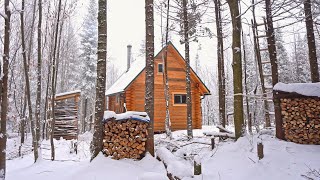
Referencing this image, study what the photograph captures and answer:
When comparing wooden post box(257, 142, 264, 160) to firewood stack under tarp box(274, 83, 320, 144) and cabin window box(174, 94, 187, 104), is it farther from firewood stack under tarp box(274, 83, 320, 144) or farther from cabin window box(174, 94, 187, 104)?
cabin window box(174, 94, 187, 104)

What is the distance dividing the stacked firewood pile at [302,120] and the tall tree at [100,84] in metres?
6.35

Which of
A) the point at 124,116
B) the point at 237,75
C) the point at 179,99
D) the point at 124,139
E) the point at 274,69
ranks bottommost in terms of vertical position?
the point at 124,139

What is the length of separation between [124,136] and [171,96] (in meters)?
12.5

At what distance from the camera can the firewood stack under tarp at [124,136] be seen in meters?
7.84

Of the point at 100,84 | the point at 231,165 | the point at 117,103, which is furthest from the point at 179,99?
the point at 231,165

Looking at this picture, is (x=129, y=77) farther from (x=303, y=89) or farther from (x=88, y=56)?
(x=303, y=89)

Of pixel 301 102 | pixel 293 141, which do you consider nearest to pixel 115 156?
pixel 293 141

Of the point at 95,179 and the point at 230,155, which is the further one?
the point at 230,155

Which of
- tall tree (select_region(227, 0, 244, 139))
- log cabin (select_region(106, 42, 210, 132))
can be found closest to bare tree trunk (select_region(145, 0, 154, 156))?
tall tree (select_region(227, 0, 244, 139))

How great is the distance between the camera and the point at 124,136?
7969mm

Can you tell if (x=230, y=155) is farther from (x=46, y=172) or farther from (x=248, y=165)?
(x=46, y=172)

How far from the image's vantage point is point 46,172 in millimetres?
7203

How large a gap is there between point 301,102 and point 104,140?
6.82m

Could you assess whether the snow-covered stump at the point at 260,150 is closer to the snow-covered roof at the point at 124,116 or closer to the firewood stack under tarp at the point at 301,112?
the firewood stack under tarp at the point at 301,112
